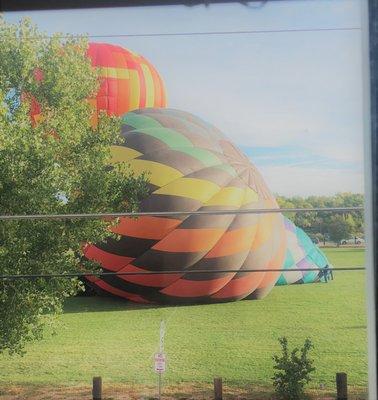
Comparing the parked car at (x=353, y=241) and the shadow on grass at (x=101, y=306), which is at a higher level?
the parked car at (x=353, y=241)

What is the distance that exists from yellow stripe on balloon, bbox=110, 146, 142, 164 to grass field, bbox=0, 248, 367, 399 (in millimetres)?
505

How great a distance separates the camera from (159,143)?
192 cm

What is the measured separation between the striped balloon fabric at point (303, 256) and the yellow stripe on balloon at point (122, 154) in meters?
0.60

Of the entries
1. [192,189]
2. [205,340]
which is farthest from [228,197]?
[205,340]

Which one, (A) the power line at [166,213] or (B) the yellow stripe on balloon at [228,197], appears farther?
(B) the yellow stripe on balloon at [228,197]

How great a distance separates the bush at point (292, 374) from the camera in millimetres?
1766

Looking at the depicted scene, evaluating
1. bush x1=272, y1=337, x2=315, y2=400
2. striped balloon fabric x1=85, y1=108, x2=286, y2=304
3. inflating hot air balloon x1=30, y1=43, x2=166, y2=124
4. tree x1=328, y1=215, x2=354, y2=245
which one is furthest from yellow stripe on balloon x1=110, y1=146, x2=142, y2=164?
bush x1=272, y1=337, x2=315, y2=400

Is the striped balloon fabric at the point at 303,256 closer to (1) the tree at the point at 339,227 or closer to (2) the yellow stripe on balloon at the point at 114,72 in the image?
→ (1) the tree at the point at 339,227

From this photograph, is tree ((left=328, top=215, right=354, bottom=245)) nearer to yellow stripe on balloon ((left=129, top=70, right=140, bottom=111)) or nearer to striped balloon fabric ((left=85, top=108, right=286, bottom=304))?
striped balloon fabric ((left=85, top=108, right=286, bottom=304))

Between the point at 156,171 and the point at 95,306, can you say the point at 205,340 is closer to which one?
the point at 95,306

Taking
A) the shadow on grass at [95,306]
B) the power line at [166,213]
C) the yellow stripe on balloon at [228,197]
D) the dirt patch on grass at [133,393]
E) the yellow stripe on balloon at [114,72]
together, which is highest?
the yellow stripe on balloon at [114,72]

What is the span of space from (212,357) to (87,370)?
0.43 meters

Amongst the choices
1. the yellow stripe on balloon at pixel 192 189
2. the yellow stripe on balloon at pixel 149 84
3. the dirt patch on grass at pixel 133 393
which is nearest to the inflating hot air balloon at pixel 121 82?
the yellow stripe on balloon at pixel 149 84

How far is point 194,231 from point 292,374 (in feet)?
1.94
